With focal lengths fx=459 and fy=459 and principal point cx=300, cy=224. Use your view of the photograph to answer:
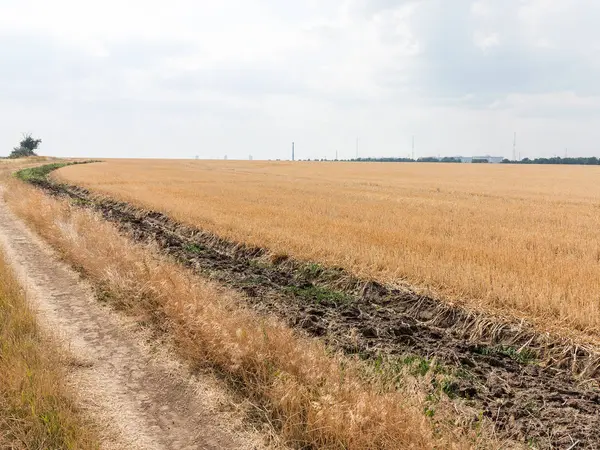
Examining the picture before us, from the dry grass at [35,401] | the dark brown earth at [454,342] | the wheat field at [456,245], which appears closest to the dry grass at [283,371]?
the dark brown earth at [454,342]

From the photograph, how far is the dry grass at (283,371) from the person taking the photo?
421 cm

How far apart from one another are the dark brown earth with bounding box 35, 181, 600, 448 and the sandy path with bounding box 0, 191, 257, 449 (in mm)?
2394

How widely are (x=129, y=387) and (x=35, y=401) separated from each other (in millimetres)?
1116

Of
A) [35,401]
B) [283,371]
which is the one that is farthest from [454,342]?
[35,401]

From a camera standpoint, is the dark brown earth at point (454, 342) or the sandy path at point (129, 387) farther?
the dark brown earth at point (454, 342)

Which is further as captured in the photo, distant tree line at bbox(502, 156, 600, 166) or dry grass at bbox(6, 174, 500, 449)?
distant tree line at bbox(502, 156, 600, 166)

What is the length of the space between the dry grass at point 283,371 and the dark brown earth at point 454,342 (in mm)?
733

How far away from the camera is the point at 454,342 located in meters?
7.22

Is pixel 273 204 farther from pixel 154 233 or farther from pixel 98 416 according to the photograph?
pixel 98 416

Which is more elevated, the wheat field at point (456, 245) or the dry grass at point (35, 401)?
the wheat field at point (456, 245)

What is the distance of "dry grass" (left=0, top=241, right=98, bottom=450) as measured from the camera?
4.23m

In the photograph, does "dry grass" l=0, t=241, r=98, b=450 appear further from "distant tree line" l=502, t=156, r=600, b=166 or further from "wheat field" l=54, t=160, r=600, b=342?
"distant tree line" l=502, t=156, r=600, b=166

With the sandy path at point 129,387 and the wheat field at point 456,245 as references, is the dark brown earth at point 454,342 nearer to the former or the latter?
the wheat field at point 456,245

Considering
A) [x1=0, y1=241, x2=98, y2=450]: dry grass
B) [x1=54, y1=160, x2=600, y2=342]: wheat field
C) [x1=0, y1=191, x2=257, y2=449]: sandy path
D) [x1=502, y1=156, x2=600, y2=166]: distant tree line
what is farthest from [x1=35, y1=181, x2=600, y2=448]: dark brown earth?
[x1=502, y1=156, x2=600, y2=166]: distant tree line
